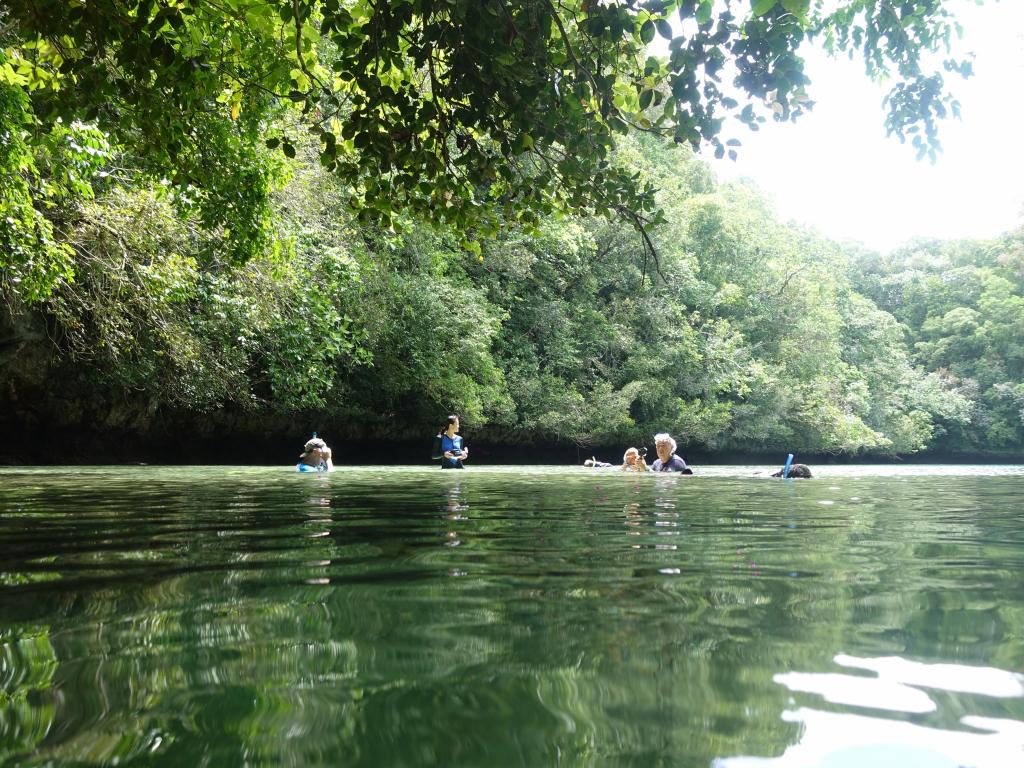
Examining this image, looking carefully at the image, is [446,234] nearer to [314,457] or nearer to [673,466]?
[314,457]

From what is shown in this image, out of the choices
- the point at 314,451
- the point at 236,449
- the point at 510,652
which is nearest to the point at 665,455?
the point at 314,451

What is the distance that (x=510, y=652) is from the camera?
1.43 metres

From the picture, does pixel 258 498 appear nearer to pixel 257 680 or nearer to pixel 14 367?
pixel 257 680

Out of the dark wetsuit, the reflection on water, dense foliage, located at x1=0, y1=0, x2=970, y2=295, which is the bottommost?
the reflection on water

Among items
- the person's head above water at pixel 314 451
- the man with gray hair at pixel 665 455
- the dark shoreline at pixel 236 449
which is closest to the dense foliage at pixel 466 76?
the person's head above water at pixel 314 451

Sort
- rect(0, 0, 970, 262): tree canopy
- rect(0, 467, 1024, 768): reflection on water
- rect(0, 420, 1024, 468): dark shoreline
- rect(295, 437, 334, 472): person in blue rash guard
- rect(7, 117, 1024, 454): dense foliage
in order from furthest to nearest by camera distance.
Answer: rect(0, 420, 1024, 468): dark shoreline
rect(295, 437, 334, 472): person in blue rash guard
rect(7, 117, 1024, 454): dense foliage
rect(0, 0, 970, 262): tree canopy
rect(0, 467, 1024, 768): reflection on water

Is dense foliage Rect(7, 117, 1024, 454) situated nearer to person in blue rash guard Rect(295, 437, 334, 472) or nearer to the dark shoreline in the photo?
the dark shoreline

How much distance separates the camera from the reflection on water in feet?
3.25

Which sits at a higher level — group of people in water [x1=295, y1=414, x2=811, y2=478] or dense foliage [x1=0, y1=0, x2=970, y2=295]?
dense foliage [x1=0, y1=0, x2=970, y2=295]

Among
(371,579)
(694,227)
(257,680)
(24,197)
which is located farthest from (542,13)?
(694,227)

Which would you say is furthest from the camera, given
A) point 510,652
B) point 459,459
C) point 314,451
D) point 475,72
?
point 459,459

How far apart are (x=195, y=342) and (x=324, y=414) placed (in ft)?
30.4

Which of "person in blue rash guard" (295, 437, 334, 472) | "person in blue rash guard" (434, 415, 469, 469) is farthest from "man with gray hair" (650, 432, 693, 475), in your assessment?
"person in blue rash guard" (295, 437, 334, 472)

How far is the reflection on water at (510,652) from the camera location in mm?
990
